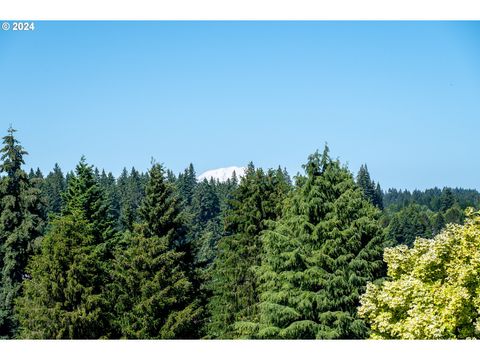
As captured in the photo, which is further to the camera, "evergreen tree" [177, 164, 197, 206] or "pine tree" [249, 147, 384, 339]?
"evergreen tree" [177, 164, 197, 206]

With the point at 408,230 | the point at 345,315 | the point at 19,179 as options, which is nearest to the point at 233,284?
the point at 345,315

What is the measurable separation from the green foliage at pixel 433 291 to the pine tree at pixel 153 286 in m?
9.18

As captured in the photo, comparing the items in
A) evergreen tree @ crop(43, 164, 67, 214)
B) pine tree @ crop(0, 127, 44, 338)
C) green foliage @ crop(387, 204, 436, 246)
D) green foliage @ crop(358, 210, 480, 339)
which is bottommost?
green foliage @ crop(358, 210, 480, 339)

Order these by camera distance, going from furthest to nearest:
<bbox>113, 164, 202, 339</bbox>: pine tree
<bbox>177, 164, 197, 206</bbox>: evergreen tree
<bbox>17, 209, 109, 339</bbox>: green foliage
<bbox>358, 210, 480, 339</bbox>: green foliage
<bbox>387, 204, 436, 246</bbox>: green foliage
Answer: <bbox>177, 164, 197, 206</bbox>: evergreen tree
<bbox>387, 204, 436, 246</bbox>: green foliage
<bbox>113, 164, 202, 339</bbox>: pine tree
<bbox>17, 209, 109, 339</bbox>: green foliage
<bbox>358, 210, 480, 339</bbox>: green foliage

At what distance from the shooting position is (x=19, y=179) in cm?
3722

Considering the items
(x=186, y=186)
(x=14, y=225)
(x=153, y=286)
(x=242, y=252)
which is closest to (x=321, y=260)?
(x=153, y=286)

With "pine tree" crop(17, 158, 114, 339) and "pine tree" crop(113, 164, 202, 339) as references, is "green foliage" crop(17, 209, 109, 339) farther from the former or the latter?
"pine tree" crop(113, 164, 202, 339)

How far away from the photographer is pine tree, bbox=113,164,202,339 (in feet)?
88.7

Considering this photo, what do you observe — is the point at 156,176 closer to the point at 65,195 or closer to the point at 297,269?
the point at 297,269

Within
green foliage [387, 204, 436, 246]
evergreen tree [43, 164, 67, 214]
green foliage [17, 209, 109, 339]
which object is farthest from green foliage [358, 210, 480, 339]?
green foliage [387, 204, 436, 246]

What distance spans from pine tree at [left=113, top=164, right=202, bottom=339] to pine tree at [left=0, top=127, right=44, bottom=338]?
30.6 feet

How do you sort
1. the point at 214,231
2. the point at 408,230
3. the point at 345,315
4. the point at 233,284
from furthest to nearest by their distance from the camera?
the point at 408,230 → the point at 214,231 → the point at 233,284 → the point at 345,315
